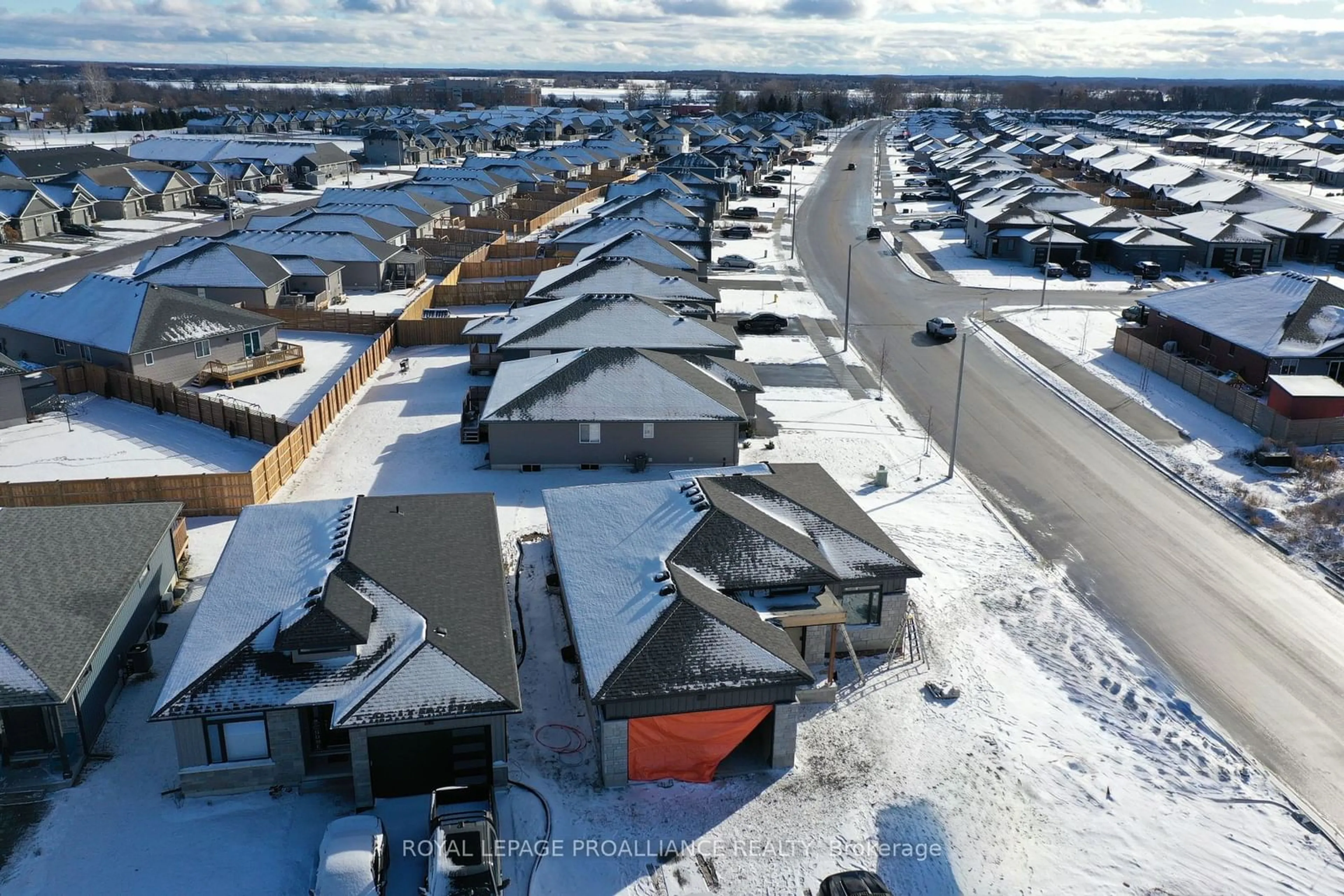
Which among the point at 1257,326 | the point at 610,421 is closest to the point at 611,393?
the point at 610,421

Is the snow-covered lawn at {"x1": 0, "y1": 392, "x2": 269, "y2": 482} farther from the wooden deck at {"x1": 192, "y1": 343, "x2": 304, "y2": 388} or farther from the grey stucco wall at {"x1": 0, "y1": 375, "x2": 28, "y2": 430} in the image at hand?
the wooden deck at {"x1": 192, "y1": 343, "x2": 304, "y2": 388}

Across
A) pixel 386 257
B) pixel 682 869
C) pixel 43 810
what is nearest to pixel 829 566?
pixel 682 869

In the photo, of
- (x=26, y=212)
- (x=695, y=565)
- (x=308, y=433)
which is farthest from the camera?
(x=26, y=212)

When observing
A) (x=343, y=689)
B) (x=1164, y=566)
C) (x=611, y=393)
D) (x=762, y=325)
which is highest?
(x=611, y=393)

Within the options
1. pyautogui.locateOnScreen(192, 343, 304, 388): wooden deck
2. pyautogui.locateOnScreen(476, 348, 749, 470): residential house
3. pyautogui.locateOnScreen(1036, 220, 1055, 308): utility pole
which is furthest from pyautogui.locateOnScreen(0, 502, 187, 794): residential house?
pyautogui.locateOnScreen(1036, 220, 1055, 308): utility pole

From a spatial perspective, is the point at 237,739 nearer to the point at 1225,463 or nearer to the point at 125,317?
the point at 125,317

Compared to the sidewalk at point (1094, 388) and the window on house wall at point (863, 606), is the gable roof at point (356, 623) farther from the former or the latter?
the sidewalk at point (1094, 388)

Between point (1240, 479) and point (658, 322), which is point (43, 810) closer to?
point (658, 322)
